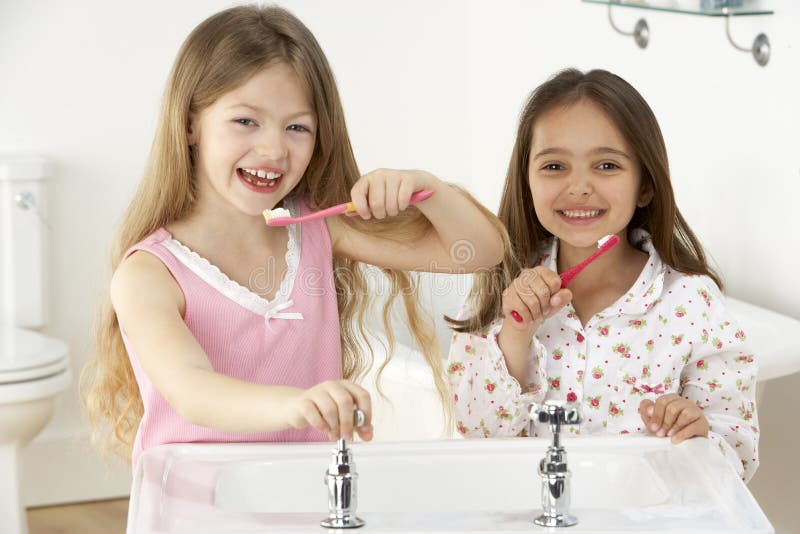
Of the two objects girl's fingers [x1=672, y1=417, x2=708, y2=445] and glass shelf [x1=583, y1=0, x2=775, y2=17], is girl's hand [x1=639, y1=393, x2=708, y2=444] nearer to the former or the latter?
A: girl's fingers [x1=672, y1=417, x2=708, y2=445]

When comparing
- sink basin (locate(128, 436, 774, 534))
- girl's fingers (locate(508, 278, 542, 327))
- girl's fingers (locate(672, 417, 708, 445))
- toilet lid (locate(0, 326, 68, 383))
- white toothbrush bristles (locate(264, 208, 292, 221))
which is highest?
white toothbrush bristles (locate(264, 208, 292, 221))

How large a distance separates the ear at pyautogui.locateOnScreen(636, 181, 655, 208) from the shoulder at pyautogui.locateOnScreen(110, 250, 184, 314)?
1.46 ft

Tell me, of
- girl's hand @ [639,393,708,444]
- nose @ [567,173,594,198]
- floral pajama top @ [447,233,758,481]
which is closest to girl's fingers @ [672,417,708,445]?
girl's hand @ [639,393,708,444]

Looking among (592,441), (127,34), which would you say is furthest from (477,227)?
(127,34)

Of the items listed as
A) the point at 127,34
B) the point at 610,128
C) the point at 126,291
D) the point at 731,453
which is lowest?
the point at 731,453

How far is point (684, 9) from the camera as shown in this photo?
1.32 meters

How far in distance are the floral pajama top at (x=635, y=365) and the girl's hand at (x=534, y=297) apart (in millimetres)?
48

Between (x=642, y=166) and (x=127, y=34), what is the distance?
1.33m

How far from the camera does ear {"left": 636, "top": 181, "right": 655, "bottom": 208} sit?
1.09 metres

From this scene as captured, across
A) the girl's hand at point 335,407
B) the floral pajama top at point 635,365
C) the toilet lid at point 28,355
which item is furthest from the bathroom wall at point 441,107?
the girl's hand at point 335,407

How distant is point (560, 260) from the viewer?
1.12 m

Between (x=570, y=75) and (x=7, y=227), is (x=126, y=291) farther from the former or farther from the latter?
(x=7, y=227)

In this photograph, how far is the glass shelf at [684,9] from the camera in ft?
4.19

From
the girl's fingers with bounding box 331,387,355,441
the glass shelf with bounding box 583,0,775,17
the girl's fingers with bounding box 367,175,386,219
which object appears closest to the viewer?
the girl's fingers with bounding box 331,387,355,441
